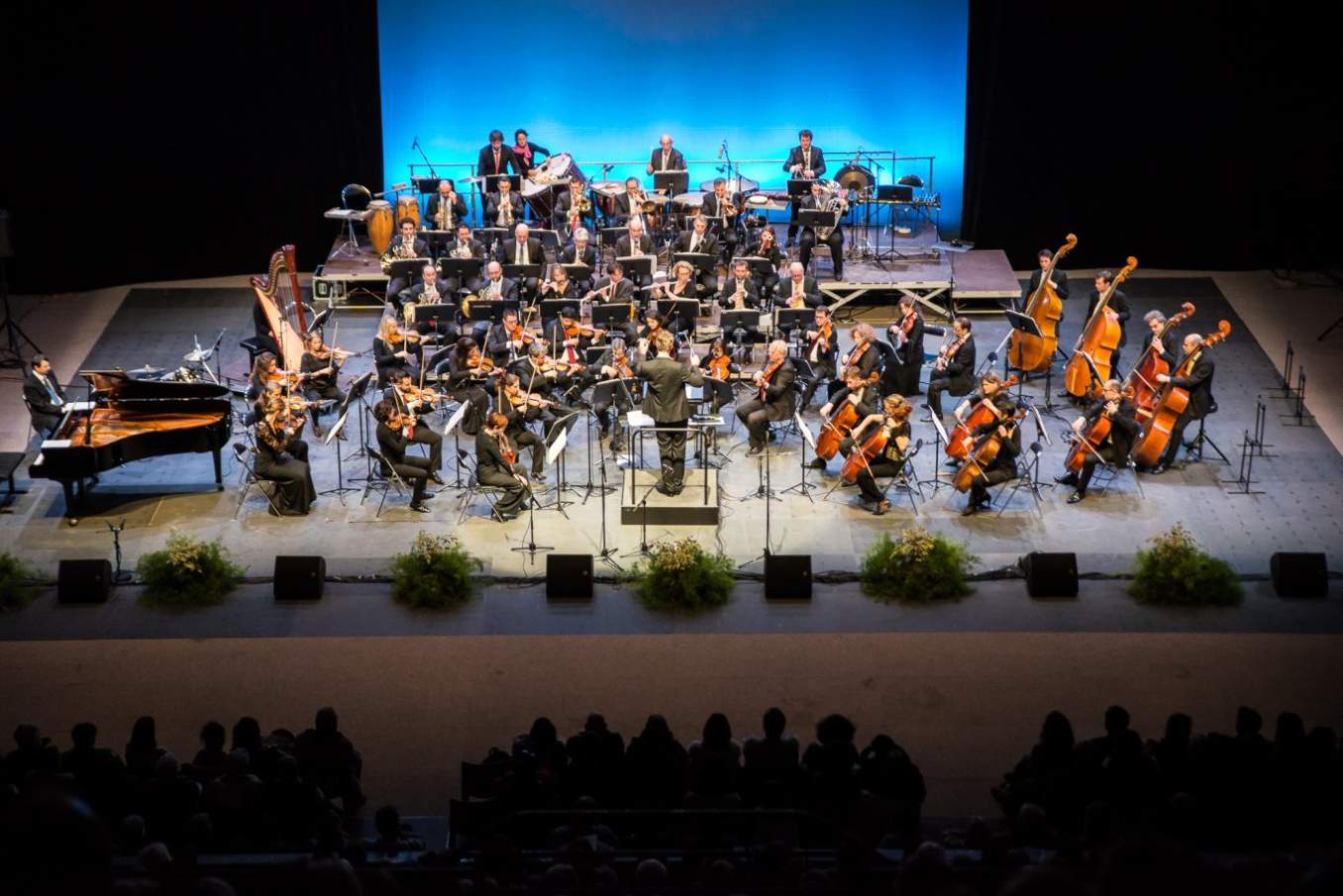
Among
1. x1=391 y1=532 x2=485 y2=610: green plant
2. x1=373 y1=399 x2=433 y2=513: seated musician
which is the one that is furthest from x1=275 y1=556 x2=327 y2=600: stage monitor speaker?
x1=373 y1=399 x2=433 y2=513: seated musician

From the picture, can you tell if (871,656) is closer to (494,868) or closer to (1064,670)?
(1064,670)

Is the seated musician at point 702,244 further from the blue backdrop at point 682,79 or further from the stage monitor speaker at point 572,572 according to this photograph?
the stage monitor speaker at point 572,572

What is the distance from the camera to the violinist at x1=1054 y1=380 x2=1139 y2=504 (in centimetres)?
1430

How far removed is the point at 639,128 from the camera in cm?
2169

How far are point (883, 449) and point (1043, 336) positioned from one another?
11.1ft

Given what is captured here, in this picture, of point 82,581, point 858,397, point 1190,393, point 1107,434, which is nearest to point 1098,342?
point 1190,393

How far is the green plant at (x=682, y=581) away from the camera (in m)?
12.6

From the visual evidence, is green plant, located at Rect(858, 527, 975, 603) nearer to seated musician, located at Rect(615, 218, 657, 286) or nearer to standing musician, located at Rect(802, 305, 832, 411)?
standing musician, located at Rect(802, 305, 832, 411)

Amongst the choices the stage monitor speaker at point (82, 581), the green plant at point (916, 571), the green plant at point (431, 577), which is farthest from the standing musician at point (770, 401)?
the stage monitor speaker at point (82, 581)

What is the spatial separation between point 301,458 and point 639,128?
346 inches

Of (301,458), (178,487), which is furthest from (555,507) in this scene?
(178,487)

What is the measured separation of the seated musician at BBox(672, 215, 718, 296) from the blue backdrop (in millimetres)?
2946

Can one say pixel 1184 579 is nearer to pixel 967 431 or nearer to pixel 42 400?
pixel 967 431

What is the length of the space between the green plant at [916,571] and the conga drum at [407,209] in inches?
347
